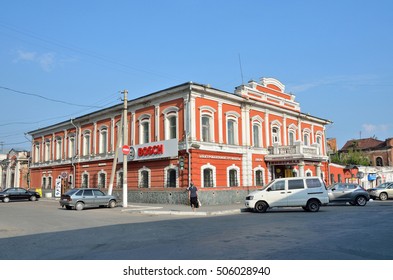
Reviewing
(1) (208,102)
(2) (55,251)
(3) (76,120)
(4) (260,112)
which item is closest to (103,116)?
Result: (3) (76,120)

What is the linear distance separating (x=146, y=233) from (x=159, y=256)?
4.22m

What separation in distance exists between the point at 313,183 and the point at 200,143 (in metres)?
9.43

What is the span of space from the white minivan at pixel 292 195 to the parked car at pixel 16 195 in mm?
27254

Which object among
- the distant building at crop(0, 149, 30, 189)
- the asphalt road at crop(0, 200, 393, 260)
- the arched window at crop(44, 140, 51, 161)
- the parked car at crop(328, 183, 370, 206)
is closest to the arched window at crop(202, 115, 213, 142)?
the parked car at crop(328, 183, 370, 206)

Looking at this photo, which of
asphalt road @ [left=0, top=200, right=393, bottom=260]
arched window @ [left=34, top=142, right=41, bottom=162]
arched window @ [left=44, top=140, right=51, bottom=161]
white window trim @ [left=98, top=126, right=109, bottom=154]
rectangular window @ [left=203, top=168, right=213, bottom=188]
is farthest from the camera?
arched window @ [left=34, top=142, right=41, bottom=162]

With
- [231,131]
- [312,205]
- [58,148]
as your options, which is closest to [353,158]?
[231,131]

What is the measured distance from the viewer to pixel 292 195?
Answer: 803 inches

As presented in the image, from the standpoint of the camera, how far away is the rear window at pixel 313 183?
2053 cm

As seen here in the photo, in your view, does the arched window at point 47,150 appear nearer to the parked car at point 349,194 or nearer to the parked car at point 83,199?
the parked car at point 83,199

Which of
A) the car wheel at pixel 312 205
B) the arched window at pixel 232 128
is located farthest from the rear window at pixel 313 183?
the arched window at pixel 232 128

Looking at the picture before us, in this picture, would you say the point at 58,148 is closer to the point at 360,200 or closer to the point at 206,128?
the point at 206,128

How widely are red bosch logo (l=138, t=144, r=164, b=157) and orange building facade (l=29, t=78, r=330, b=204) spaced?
3.3 inches

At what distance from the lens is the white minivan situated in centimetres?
2033

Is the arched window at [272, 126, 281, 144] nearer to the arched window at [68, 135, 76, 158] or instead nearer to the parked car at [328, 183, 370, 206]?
the parked car at [328, 183, 370, 206]
